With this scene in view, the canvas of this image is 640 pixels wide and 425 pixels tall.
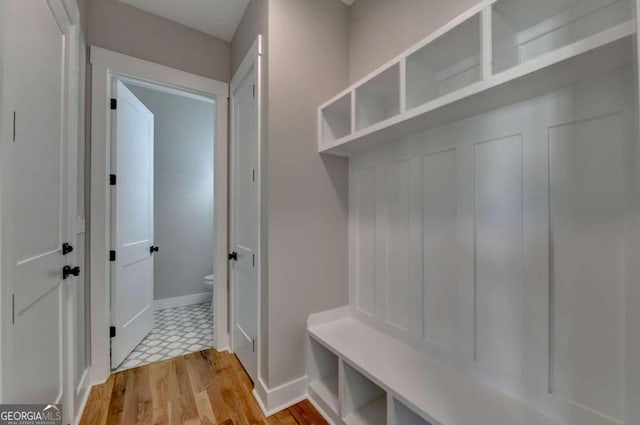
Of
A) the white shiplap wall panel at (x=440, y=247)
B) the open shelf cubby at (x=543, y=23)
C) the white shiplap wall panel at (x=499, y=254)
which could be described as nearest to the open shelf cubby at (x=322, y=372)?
the white shiplap wall panel at (x=440, y=247)

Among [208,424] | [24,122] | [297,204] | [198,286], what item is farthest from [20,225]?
[198,286]

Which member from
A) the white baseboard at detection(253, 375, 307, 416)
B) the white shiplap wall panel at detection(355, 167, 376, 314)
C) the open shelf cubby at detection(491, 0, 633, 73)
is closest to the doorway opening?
the white baseboard at detection(253, 375, 307, 416)

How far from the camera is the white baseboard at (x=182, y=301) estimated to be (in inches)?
127

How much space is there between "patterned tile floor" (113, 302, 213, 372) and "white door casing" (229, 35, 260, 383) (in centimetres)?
48

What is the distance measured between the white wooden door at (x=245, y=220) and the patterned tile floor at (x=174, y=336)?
0.50 metres

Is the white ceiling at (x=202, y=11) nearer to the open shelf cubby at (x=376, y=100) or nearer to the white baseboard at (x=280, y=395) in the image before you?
the open shelf cubby at (x=376, y=100)

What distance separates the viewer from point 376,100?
1604mm

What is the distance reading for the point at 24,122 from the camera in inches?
37.5

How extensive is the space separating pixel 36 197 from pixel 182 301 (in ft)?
8.84

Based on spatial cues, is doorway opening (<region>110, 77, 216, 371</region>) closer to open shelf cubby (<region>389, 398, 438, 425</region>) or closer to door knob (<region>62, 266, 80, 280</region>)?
door knob (<region>62, 266, 80, 280</region>)

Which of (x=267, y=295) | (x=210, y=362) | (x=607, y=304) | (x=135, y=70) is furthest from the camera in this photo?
(x=210, y=362)

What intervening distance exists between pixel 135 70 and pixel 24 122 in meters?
1.31

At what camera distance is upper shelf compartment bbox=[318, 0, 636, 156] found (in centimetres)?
76

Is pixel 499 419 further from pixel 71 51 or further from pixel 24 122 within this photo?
pixel 71 51
